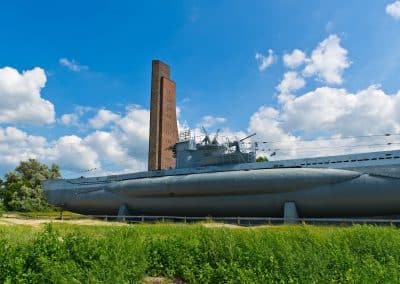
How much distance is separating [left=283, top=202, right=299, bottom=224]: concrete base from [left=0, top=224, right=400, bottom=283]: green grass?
12.0m

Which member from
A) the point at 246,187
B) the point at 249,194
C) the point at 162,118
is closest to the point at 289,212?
the point at 249,194

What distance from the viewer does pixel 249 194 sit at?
24625mm

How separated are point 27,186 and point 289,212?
45.2 m

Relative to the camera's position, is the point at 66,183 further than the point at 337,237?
Yes

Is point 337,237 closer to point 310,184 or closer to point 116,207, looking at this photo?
point 310,184

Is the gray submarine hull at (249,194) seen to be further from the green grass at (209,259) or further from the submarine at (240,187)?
the green grass at (209,259)

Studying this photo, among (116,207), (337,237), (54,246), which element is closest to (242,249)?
(337,237)

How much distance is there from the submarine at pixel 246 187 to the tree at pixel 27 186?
21.3 metres

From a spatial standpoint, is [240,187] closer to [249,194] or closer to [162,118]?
[249,194]

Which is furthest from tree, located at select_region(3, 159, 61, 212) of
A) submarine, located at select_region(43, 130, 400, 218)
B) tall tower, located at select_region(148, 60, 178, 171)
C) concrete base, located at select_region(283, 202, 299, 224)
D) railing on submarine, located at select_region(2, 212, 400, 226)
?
concrete base, located at select_region(283, 202, 299, 224)

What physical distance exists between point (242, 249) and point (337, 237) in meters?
2.96

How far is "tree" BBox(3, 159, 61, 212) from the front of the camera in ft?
173

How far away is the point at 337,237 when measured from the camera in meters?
9.97

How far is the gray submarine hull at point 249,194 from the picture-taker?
20734 millimetres
